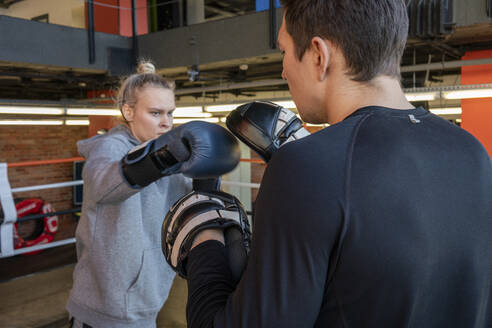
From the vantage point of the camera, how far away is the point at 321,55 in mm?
584

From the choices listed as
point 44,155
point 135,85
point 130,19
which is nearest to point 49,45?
point 130,19

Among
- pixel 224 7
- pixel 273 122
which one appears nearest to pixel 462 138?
pixel 273 122

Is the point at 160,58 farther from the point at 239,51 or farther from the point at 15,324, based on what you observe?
the point at 15,324

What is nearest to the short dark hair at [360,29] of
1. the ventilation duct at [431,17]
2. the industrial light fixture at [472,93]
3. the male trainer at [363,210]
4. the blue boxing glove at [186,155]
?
the male trainer at [363,210]

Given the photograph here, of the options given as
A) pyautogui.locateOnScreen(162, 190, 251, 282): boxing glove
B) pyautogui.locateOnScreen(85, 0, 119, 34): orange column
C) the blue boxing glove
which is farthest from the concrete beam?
pyautogui.locateOnScreen(162, 190, 251, 282): boxing glove

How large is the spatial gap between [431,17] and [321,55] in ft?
9.38

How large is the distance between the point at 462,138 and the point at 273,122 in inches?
15.0

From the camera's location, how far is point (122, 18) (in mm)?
6117

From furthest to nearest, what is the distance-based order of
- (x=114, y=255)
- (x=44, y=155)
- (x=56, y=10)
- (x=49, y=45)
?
(x=44, y=155)
(x=56, y=10)
(x=49, y=45)
(x=114, y=255)

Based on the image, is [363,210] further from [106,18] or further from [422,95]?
[106,18]

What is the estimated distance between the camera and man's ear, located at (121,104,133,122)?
4.76 feet

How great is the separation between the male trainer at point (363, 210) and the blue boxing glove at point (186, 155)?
46 cm

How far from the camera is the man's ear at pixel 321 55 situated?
58 cm

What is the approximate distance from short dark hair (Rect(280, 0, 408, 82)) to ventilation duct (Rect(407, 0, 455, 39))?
2737 millimetres
